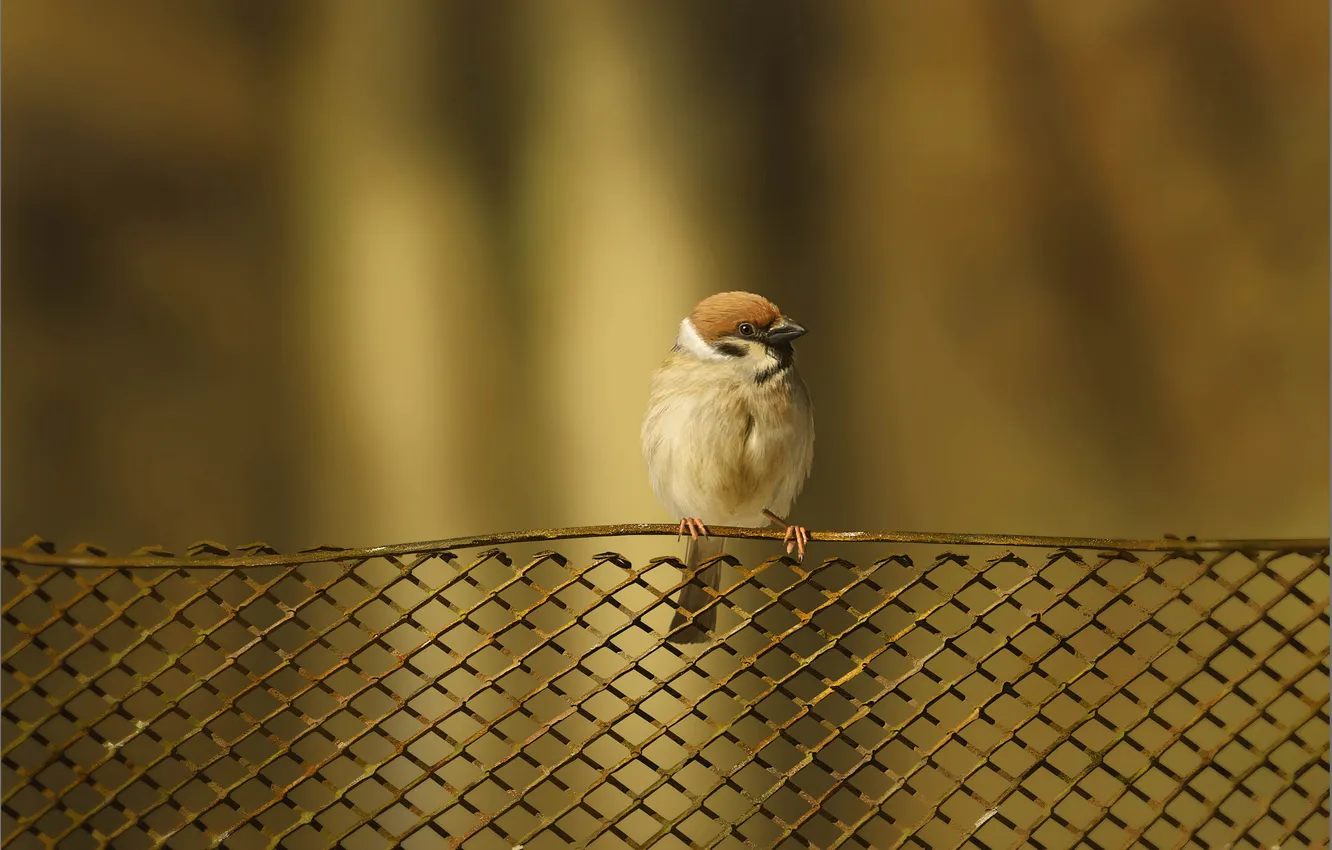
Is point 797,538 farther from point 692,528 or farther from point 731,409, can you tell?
point 731,409

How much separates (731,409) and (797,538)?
0.35 meters

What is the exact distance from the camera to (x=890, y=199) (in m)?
2.72

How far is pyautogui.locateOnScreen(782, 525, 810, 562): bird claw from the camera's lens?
1154 mm

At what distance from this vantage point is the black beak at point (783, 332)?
156 cm

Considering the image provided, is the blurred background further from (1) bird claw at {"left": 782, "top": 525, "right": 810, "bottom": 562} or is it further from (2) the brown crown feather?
(1) bird claw at {"left": 782, "top": 525, "right": 810, "bottom": 562}

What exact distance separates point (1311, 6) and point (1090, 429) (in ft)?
3.45

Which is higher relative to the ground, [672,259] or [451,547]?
[451,547]

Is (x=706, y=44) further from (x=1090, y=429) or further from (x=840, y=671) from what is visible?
(x=840, y=671)

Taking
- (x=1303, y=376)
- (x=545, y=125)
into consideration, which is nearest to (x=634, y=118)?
(x=545, y=125)

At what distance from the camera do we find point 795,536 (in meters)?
1.30

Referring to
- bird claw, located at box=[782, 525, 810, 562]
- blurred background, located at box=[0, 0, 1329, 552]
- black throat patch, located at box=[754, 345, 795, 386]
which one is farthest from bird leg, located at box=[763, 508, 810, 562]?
blurred background, located at box=[0, 0, 1329, 552]

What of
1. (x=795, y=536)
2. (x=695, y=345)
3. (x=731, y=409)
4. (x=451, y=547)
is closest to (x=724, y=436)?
(x=731, y=409)

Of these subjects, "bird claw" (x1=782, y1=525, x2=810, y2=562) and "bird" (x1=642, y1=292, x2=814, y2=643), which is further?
"bird" (x1=642, y1=292, x2=814, y2=643)

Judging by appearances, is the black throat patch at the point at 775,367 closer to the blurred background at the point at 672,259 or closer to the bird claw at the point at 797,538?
the bird claw at the point at 797,538
